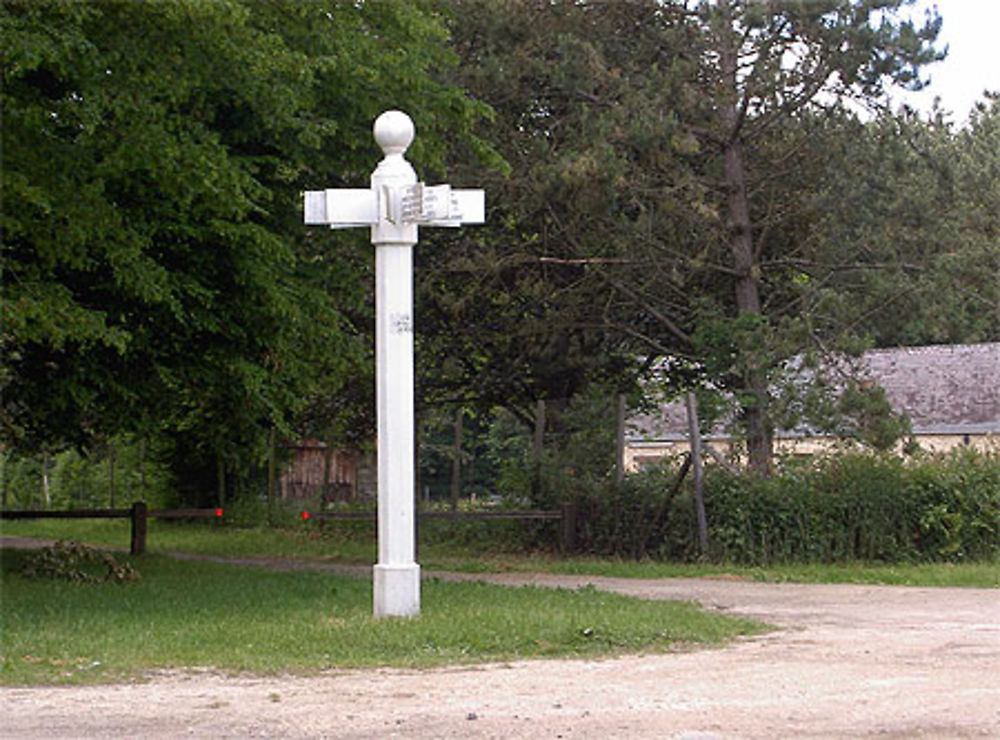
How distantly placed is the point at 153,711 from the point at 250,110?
10.8 meters

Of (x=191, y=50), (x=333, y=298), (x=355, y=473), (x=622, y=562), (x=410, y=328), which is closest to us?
(x=410, y=328)

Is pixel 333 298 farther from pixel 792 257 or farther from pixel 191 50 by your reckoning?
pixel 792 257

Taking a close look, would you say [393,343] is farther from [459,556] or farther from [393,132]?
[459,556]

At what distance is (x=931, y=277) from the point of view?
74.8ft

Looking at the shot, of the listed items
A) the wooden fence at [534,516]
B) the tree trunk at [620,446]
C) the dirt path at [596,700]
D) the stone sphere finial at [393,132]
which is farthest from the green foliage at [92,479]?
the dirt path at [596,700]

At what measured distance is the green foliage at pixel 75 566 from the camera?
66.3 feet

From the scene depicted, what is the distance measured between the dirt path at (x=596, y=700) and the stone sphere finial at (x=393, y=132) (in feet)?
17.1

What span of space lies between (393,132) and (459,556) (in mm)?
12749

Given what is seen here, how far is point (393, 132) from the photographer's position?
47.1ft

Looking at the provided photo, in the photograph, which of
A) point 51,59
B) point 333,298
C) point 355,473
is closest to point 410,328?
point 51,59

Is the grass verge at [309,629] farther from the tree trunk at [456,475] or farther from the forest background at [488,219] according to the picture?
the tree trunk at [456,475]

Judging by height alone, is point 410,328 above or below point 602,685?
above

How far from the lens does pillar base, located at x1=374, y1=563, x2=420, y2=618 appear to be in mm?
14125

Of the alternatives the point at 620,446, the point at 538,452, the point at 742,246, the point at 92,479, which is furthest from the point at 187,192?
the point at 92,479
